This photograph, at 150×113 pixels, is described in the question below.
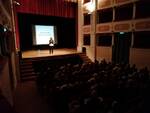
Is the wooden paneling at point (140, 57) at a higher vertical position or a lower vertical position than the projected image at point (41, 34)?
lower

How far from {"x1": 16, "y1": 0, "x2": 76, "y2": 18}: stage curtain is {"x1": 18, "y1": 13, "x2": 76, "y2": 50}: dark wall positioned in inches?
82.4

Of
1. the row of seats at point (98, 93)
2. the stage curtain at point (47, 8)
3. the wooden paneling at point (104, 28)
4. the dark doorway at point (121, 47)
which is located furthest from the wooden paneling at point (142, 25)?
the stage curtain at point (47, 8)

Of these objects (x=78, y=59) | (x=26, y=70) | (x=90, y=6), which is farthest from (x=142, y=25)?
(x=26, y=70)

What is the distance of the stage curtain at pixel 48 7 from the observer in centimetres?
842

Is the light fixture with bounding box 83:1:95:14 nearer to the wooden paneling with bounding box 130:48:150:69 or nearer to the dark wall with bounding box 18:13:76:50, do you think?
the dark wall with bounding box 18:13:76:50

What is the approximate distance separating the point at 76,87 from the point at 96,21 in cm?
629

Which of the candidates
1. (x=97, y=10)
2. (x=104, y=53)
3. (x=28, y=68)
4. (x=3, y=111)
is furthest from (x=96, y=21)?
(x=3, y=111)

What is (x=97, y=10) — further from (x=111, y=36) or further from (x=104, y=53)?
(x=104, y=53)

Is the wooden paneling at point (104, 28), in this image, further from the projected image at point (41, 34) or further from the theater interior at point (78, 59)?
the projected image at point (41, 34)

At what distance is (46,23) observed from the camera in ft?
38.5

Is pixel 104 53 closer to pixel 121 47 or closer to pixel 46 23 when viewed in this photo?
pixel 121 47

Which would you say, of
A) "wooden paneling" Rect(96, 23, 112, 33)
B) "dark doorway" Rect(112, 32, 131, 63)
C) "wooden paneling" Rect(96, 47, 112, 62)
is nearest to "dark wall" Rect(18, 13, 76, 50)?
"wooden paneling" Rect(96, 23, 112, 33)

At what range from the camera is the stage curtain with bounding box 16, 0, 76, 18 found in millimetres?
8422

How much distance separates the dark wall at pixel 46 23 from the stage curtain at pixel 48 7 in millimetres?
2092
